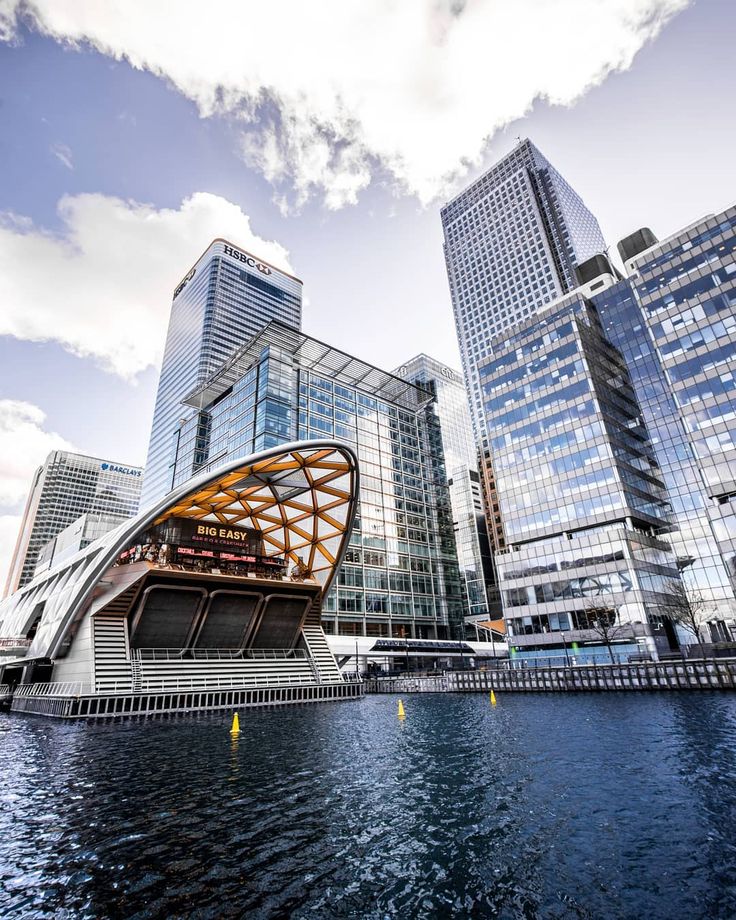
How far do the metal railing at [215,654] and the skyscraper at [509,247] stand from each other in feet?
327

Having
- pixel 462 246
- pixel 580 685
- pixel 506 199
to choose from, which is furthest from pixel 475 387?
pixel 580 685

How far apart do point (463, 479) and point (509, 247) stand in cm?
8015

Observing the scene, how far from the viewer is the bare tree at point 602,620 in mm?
62281

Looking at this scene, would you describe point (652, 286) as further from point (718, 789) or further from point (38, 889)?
point (38, 889)

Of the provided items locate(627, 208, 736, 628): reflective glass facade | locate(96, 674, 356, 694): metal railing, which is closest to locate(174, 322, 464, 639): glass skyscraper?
locate(96, 674, 356, 694): metal railing

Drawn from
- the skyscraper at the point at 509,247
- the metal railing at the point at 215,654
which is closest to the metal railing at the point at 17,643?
the metal railing at the point at 215,654

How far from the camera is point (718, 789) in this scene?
41.9 feet

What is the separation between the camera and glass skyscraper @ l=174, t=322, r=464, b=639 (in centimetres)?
8744

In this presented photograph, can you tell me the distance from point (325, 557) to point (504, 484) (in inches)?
1476

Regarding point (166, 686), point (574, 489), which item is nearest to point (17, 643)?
point (166, 686)

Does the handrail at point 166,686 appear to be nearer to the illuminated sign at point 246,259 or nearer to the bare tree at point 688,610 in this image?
the bare tree at point 688,610

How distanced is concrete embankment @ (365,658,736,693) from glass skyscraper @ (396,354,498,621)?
54.0m

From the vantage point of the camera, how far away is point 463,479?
122 metres

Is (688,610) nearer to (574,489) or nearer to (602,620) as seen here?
(602,620)
